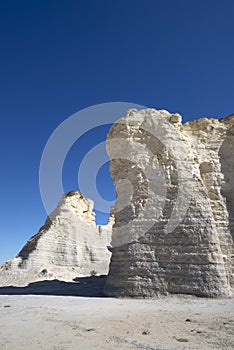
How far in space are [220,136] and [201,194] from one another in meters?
3.74

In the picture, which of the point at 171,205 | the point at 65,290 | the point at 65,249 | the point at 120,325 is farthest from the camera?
the point at 65,249

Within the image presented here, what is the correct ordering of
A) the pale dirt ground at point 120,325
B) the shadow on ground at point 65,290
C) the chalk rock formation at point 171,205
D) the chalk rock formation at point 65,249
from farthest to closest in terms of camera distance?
the chalk rock formation at point 65,249 → the shadow on ground at point 65,290 → the chalk rock formation at point 171,205 → the pale dirt ground at point 120,325

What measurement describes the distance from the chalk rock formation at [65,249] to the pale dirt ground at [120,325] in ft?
42.2

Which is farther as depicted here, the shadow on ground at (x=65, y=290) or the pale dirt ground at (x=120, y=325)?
the shadow on ground at (x=65, y=290)

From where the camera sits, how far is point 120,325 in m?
6.20

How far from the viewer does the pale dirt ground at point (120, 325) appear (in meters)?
4.78

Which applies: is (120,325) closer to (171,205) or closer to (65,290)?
(171,205)

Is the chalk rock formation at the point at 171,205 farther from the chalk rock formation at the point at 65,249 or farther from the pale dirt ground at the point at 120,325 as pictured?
the chalk rock formation at the point at 65,249

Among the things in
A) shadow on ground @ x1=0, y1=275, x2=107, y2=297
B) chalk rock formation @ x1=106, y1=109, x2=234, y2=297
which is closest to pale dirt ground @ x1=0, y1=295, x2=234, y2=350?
chalk rock formation @ x1=106, y1=109, x2=234, y2=297

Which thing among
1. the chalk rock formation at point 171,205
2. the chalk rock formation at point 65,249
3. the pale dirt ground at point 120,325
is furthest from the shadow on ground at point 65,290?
the chalk rock formation at point 65,249

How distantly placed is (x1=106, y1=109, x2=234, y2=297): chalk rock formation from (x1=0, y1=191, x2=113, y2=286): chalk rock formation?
11438 mm

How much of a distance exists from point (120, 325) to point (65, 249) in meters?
19.8

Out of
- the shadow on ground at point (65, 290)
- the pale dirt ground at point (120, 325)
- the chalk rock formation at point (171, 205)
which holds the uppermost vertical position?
the chalk rock formation at point (171, 205)

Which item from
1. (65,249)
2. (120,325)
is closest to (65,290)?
(120,325)
